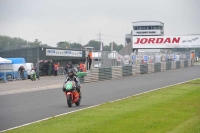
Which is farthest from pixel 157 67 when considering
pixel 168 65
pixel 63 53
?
pixel 63 53

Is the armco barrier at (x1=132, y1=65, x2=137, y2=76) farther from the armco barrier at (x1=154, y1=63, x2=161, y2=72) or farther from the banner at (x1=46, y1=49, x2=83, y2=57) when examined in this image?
the banner at (x1=46, y1=49, x2=83, y2=57)

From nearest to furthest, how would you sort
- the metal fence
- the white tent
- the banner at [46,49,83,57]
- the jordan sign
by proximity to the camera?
the metal fence < the white tent < the banner at [46,49,83,57] < the jordan sign

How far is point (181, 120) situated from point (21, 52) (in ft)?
127

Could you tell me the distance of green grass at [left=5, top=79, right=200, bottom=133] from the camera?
10328mm

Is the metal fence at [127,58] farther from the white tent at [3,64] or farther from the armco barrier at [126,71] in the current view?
the white tent at [3,64]

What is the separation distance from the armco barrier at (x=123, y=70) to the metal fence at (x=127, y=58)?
572 mm

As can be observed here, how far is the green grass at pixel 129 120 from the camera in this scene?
1033 cm

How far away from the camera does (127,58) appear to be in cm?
4191

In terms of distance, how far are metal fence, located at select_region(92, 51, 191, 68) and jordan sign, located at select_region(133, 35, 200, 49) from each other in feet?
28.3

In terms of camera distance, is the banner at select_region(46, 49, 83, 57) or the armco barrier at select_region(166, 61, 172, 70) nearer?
the banner at select_region(46, 49, 83, 57)

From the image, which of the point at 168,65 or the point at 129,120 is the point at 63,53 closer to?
the point at 168,65

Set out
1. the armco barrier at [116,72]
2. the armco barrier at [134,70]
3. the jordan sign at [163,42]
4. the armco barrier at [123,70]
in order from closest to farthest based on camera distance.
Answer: the armco barrier at [123,70] → the armco barrier at [116,72] → the armco barrier at [134,70] → the jordan sign at [163,42]

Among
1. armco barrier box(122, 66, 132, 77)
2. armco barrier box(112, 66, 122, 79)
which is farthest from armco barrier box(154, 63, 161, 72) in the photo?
armco barrier box(112, 66, 122, 79)

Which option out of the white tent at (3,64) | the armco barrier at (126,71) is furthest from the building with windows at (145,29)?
the white tent at (3,64)
